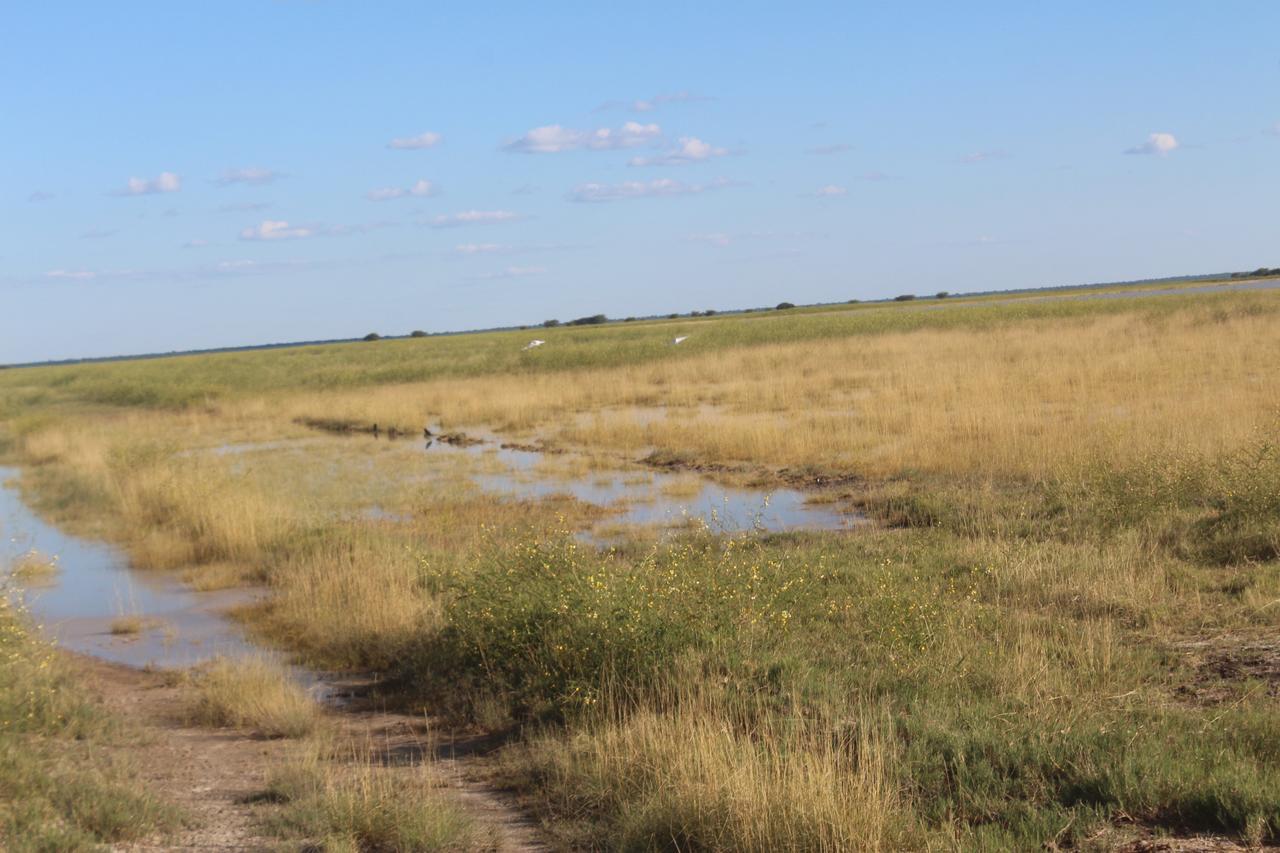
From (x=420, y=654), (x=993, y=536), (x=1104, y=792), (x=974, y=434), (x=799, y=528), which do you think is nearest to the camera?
(x=1104, y=792)

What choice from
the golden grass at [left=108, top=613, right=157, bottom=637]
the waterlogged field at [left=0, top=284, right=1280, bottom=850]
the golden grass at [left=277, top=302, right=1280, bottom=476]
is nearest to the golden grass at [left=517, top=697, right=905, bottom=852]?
the waterlogged field at [left=0, top=284, right=1280, bottom=850]

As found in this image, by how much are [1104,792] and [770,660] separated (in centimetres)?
259

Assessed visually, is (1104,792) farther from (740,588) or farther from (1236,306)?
(1236,306)

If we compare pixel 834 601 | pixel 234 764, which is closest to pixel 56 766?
pixel 234 764

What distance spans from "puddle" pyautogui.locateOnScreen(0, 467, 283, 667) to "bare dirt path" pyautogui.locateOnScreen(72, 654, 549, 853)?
1.16 metres

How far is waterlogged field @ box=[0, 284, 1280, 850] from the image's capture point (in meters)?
5.44

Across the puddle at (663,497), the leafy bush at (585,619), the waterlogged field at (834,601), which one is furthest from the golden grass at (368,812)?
the puddle at (663,497)

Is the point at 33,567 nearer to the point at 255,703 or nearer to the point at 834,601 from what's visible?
the point at 255,703

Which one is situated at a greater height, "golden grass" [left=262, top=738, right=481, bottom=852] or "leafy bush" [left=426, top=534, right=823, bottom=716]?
"leafy bush" [left=426, top=534, right=823, bottom=716]

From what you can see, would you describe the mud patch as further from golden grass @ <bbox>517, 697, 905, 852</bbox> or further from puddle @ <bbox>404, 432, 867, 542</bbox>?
puddle @ <bbox>404, 432, 867, 542</bbox>

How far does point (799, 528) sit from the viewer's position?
1384cm

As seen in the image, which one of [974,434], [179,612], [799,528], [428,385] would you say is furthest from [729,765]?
[428,385]

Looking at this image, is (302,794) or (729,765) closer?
(729,765)

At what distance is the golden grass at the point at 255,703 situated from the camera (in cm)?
825
